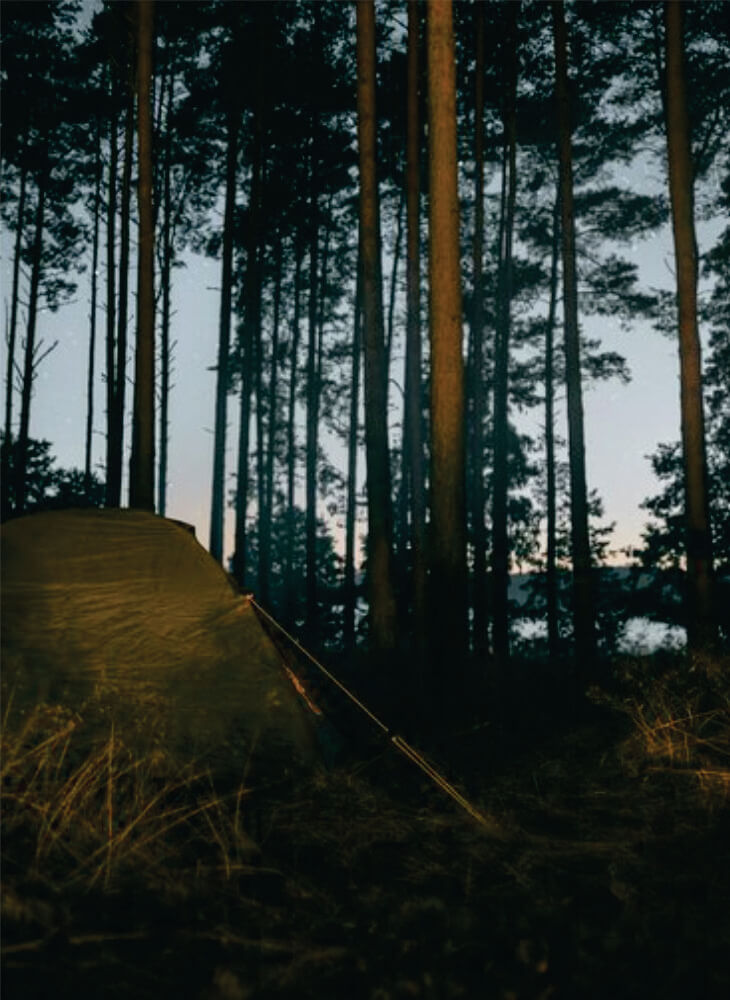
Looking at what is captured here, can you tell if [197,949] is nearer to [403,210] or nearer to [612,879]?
[612,879]

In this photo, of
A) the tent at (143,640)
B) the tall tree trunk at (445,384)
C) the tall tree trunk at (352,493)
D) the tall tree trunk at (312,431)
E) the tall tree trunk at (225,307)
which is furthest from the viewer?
the tall tree trunk at (352,493)

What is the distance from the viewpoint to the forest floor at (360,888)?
2.57 meters

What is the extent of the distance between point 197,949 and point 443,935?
2.91 ft

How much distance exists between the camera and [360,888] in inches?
131

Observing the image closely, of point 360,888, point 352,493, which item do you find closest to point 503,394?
point 352,493

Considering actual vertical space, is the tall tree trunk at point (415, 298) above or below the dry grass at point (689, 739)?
above

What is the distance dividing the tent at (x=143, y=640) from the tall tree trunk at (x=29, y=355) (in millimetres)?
14736

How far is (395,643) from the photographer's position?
11484 mm

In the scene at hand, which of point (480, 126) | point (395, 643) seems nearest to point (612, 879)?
point (395, 643)

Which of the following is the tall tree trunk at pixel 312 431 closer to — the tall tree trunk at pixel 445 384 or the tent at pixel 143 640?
the tall tree trunk at pixel 445 384

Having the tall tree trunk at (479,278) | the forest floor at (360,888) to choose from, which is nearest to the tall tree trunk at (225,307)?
the tall tree trunk at (479,278)

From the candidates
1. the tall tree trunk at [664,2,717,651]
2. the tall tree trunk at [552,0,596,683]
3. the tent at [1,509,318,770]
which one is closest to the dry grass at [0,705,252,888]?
the tent at [1,509,318,770]

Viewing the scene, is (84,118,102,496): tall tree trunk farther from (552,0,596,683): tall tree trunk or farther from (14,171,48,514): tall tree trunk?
(552,0,596,683): tall tree trunk

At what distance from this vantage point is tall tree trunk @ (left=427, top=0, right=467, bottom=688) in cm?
733
